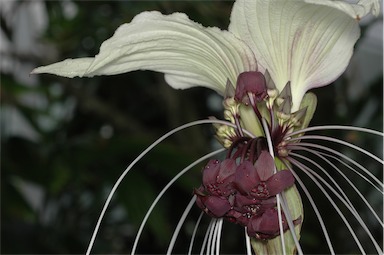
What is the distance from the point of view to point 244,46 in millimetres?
372

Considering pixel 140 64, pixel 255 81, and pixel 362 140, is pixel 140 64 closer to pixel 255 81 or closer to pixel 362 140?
pixel 255 81

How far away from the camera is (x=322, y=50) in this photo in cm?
38

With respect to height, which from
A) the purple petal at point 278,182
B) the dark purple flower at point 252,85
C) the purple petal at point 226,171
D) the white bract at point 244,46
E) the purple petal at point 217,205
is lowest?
the purple petal at point 217,205

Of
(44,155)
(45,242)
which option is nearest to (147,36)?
(45,242)

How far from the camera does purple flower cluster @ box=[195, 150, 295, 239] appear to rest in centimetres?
34

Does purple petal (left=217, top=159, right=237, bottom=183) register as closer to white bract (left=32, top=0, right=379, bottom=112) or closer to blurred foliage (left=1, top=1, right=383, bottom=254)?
white bract (left=32, top=0, right=379, bottom=112)

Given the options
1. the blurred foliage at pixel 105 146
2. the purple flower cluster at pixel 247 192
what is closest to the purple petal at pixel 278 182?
the purple flower cluster at pixel 247 192

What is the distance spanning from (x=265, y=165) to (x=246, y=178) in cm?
1

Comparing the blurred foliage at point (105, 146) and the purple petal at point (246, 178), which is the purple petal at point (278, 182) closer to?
the purple petal at point (246, 178)

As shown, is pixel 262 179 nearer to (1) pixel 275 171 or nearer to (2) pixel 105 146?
(1) pixel 275 171

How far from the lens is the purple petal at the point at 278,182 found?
0.34 meters

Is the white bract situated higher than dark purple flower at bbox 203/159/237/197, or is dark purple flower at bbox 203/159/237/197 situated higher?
the white bract

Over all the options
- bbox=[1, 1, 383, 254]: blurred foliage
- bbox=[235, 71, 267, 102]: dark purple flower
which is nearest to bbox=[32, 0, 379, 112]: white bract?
bbox=[235, 71, 267, 102]: dark purple flower

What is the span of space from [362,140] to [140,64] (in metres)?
1.28
